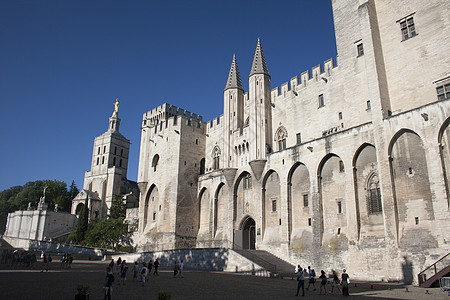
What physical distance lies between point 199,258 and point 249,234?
667 cm

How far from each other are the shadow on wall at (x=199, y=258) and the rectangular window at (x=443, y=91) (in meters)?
17.8

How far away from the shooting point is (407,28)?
946 inches

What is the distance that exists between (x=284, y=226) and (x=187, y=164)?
1584 centimetres

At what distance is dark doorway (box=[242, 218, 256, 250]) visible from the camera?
32.8 meters

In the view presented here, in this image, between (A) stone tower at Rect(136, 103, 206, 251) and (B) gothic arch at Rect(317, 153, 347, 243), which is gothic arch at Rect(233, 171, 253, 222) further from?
(B) gothic arch at Rect(317, 153, 347, 243)

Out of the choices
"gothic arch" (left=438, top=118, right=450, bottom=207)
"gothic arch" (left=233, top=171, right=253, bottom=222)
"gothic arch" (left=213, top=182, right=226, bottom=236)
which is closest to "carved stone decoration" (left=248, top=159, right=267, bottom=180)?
"gothic arch" (left=233, top=171, right=253, bottom=222)

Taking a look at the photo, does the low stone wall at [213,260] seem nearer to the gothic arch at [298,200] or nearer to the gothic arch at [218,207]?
the gothic arch at [298,200]

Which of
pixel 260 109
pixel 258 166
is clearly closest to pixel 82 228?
pixel 258 166

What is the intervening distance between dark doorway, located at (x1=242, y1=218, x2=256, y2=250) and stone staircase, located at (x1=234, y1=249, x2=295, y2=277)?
4844 mm

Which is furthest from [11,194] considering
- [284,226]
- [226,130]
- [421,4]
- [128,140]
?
[421,4]

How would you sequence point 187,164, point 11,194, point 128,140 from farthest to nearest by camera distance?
point 11,194 → point 128,140 → point 187,164

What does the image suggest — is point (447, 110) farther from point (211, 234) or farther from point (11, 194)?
point (11, 194)

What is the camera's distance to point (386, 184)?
20.7 metres

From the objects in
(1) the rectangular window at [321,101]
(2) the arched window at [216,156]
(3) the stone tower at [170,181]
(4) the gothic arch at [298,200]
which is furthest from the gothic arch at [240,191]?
(1) the rectangular window at [321,101]
